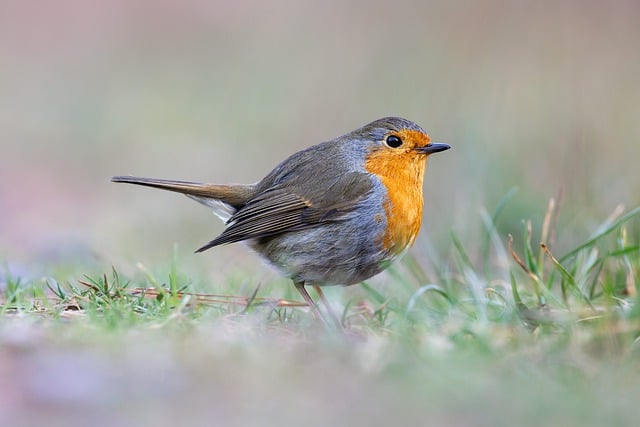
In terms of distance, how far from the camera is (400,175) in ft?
17.3

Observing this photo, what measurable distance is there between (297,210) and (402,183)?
1.91 ft

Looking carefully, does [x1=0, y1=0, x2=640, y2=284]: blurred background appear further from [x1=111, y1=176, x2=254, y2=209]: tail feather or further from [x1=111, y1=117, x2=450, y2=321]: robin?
[x1=111, y1=117, x2=450, y2=321]: robin

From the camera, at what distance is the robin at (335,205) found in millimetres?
5004

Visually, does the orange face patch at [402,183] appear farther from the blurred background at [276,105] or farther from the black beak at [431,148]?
the blurred background at [276,105]

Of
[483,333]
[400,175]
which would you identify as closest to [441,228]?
[400,175]

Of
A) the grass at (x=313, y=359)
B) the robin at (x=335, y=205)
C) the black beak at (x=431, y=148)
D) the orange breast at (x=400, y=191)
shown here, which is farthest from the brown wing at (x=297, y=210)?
the grass at (x=313, y=359)

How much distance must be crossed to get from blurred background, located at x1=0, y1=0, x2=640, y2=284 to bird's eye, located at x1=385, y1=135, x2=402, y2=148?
0.72 meters

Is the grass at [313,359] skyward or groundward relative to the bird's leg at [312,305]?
skyward

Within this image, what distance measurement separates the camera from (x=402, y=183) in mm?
5230

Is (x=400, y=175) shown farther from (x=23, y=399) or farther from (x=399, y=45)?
(x=399, y=45)

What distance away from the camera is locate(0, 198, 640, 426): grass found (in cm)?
293

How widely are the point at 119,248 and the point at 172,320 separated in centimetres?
365

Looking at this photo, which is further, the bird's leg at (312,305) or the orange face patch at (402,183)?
the orange face patch at (402,183)

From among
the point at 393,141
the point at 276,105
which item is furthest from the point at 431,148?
the point at 276,105
